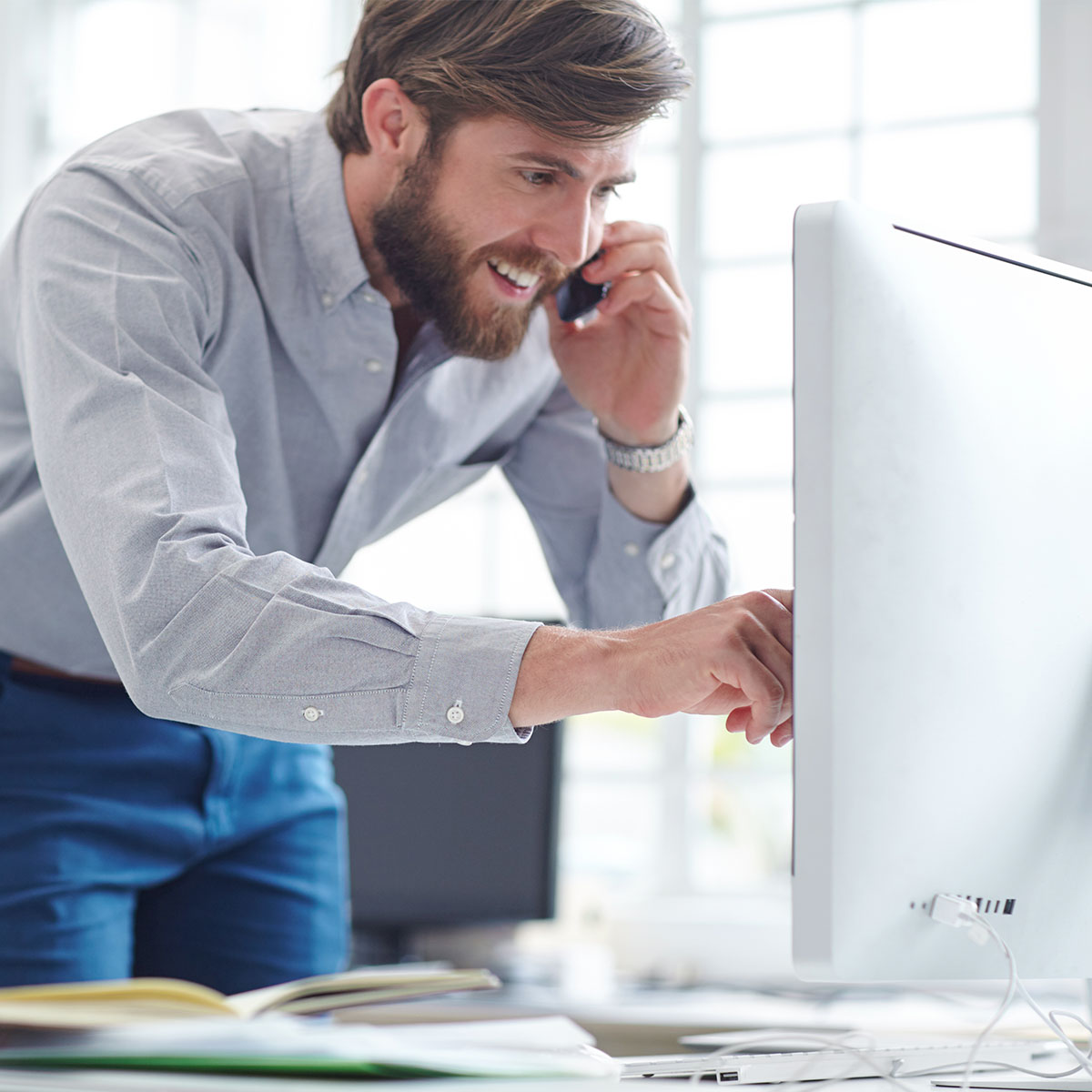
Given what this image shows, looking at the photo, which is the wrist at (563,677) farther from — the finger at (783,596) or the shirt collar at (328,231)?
the shirt collar at (328,231)

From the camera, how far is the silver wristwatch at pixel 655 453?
1.31 m

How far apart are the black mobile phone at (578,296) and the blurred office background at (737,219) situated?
1.40 metres

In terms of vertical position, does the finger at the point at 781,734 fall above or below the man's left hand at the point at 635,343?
below

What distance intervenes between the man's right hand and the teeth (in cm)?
58

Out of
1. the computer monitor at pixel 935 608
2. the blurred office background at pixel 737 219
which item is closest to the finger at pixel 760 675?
the computer monitor at pixel 935 608

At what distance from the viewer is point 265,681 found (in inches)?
31.8

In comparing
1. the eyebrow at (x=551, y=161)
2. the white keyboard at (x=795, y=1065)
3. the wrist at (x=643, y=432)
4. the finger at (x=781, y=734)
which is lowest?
the white keyboard at (x=795, y=1065)

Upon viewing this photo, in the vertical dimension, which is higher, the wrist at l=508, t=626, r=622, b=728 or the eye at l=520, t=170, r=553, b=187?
the eye at l=520, t=170, r=553, b=187

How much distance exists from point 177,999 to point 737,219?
271 cm

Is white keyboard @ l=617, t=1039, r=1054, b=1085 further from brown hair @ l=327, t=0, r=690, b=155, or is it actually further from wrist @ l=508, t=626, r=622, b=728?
brown hair @ l=327, t=0, r=690, b=155

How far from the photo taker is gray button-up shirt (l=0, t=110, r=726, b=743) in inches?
31.8

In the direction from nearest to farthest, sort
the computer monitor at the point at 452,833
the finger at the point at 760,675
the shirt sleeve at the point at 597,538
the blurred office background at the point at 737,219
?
1. the finger at the point at 760,675
2. the shirt sleeve at the point at 597,538
3. the computer monitor at the point at 452,833
4. the blurred office background at the point at 737,219

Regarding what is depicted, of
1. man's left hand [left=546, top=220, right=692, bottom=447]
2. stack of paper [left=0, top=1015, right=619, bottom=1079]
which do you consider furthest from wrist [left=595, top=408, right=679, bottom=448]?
stack of paper [left=0, top=1015, right=619, bottom=1079]

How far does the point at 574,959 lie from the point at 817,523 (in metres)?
2.06
